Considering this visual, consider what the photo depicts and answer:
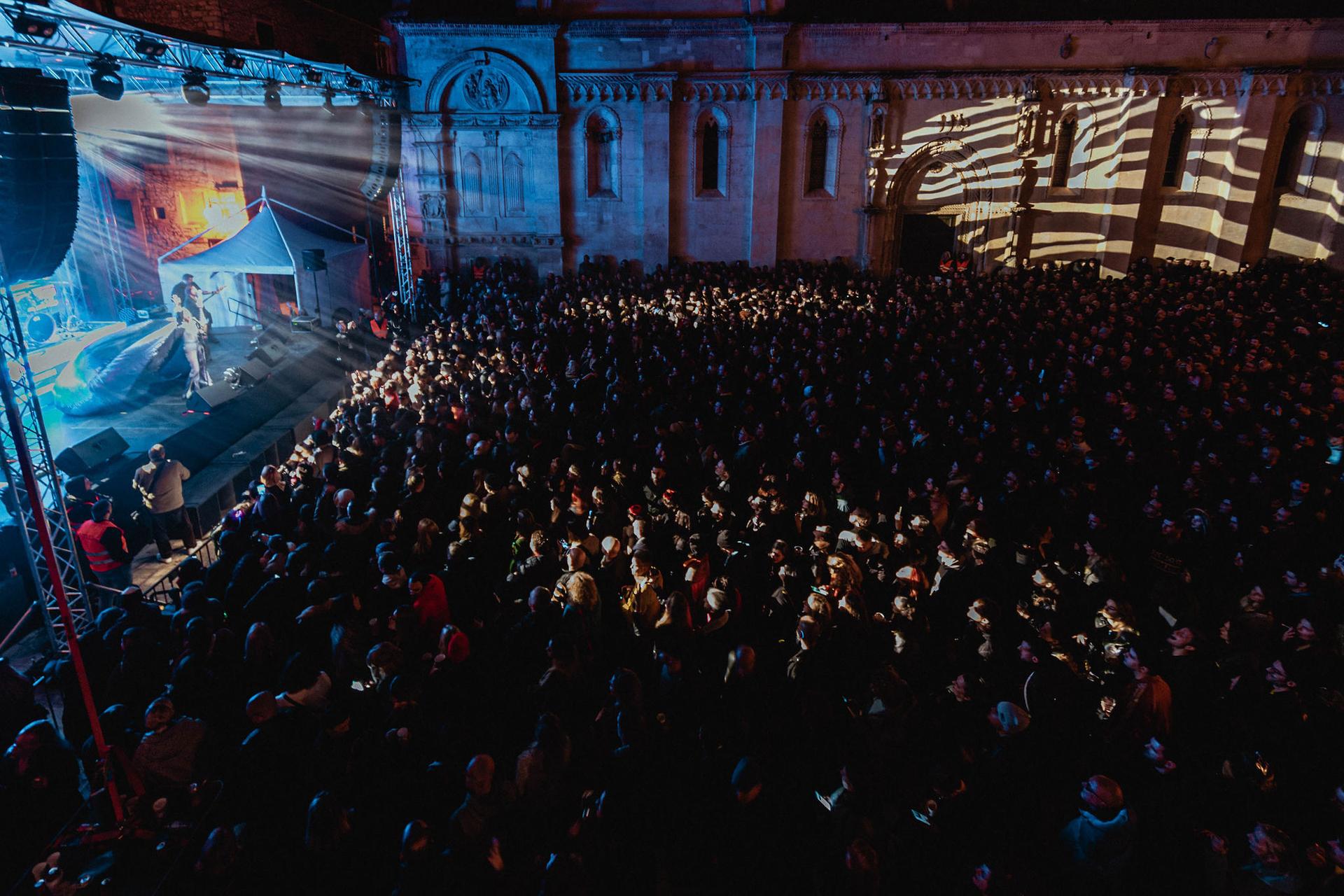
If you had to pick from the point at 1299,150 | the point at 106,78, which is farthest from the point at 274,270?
the point at 1299,150

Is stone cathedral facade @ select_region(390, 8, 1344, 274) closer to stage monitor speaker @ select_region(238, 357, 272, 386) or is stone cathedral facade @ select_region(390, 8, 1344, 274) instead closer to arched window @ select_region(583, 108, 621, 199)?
arched window @ select_region(583, 108, 621, 199)

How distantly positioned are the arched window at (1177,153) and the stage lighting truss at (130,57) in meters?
23.9

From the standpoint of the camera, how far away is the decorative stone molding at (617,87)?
76.6 feet

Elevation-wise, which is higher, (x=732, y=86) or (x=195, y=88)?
(x=732, y=86)

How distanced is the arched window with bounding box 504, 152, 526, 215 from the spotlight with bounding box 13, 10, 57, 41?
15933 mm

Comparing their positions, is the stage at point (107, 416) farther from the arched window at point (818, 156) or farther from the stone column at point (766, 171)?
the arched window at point (818, 156)

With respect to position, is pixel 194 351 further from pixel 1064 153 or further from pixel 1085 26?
pixel 1085 26

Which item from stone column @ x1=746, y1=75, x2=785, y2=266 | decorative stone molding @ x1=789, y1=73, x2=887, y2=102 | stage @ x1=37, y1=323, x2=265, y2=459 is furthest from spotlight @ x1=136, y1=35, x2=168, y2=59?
decorative stone molding @ x1=789, y1=73, x2=887, y2=102

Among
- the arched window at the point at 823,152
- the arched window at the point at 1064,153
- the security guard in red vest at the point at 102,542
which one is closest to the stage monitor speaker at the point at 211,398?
the security guard in red vest at the point at 102,542

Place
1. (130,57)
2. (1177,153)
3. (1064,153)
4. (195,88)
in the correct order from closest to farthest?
(130,57) → (195,88) → (1064,153) → (1177,153)

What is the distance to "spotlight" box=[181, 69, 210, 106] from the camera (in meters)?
12.1

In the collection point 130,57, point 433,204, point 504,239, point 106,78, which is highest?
point 130,57

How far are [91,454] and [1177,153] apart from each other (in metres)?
29.2

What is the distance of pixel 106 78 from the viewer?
35.0 ft
